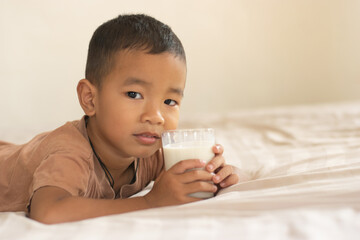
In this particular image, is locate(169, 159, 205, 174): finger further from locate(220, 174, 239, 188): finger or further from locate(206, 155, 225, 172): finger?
locate(220, 174, 239, 188): finger

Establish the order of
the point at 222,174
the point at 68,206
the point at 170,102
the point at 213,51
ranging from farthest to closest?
the point at 213,51 < the point at 170,102 < the point at 222,174 < the point at 68,206

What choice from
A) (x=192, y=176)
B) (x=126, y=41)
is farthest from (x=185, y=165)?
(x=126, y=41)

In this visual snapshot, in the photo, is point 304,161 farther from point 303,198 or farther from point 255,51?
point 255,51

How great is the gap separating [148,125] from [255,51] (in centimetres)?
242

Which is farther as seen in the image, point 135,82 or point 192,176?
point 135,82

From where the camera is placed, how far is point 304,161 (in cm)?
133

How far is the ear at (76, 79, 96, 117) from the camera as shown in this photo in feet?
3.75

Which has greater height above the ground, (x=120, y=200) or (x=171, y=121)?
(x=171, y=121)

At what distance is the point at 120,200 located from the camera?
2.89 feet

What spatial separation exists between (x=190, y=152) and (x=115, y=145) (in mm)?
259

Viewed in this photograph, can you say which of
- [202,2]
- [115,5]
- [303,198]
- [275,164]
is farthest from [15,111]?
[303,198]

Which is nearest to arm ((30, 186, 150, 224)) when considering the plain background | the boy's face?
the boy's face

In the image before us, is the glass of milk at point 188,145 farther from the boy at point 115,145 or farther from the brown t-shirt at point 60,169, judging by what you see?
the brown t-shirt at point 60,169

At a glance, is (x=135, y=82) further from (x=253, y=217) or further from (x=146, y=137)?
(x=253, y=217)
